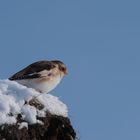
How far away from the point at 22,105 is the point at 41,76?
3.50m

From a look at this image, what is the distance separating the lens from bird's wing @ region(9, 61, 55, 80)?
48.6ft

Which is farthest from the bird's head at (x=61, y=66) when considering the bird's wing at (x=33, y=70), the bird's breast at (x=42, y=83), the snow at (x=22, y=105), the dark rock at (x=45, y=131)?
the dark rock at (x=45, y=131)

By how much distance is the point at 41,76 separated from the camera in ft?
49.1

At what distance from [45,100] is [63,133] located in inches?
28.8

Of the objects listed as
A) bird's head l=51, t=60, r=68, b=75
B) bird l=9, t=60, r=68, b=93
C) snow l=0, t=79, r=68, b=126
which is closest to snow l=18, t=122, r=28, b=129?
snow l=0, t=79, r=68, b=126

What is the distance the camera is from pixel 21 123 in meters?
11.1

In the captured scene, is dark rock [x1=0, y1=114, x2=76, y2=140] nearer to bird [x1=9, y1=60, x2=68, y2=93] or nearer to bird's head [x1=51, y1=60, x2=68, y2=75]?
bird [x1=9, y1=60, x2=68, y2=93]

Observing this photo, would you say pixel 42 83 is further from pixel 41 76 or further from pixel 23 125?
pixel 23 125

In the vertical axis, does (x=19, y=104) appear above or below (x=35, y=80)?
below

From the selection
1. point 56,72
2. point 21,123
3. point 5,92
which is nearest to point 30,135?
point 21,123

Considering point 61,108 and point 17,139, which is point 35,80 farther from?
point 17,139

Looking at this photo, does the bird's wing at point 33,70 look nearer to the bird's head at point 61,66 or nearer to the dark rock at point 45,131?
the bird's head at point 61,66

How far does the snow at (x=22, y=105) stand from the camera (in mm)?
11078

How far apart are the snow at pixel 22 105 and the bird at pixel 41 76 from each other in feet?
6.91
